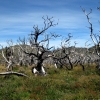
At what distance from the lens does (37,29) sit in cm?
2631

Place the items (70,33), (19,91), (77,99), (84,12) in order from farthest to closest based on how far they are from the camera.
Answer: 1. (70,33)
2. (84,12)
3. (19,91)
4. (77,99)

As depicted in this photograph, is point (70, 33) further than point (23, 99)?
Yes

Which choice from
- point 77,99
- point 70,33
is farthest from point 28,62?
point 77,99

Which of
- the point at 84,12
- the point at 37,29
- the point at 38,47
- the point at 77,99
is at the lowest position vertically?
the point at 77,99

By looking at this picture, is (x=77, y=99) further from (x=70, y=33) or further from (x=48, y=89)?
(x=70, y=33)

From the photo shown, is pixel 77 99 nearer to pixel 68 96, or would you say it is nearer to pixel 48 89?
pixel 68 96

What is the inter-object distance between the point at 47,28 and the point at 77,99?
54.9 feet

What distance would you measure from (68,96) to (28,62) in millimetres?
44183

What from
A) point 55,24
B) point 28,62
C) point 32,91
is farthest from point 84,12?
point 28,62

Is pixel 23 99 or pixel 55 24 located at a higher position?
pixel 55 24

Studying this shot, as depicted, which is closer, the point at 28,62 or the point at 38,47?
the point at 38,47

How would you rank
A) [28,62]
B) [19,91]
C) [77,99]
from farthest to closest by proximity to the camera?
[28,62] < [19,91] < [77,99]

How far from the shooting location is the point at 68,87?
15195mm

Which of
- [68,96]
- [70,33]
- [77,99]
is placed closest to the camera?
[77,99]
